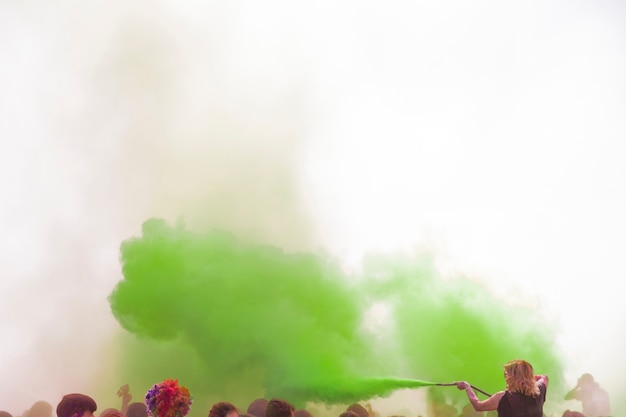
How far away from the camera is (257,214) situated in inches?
554

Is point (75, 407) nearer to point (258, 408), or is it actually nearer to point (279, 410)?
point (279, 410)

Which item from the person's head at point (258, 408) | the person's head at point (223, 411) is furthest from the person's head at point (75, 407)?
the person's head at point (258, 408)

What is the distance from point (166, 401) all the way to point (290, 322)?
616 centimetres

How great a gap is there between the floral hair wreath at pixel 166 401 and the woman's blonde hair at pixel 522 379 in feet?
9.99

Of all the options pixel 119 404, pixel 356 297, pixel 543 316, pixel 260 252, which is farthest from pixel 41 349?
pixel 543 316

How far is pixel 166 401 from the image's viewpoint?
177 inches

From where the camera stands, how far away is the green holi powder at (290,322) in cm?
1049

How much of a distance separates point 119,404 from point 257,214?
219 inches

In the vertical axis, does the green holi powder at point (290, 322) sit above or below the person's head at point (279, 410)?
above

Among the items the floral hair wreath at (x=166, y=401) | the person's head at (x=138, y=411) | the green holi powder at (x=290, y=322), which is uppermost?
the green holi powder at (x=290, y=322)

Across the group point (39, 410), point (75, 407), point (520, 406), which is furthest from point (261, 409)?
point (39, 410)

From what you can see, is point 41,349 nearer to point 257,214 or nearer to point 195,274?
point 195,274

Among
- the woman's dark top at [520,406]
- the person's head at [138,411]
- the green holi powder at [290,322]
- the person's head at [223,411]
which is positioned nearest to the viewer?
the person's head at [223,411]

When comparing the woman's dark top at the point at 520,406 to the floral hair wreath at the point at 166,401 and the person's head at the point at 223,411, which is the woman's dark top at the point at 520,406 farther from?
the floral hair wreath at the point at 166,401
